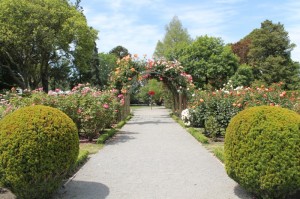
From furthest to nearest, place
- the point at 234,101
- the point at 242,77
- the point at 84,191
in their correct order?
the point at 242,77
the point at 234,101
the point at 84,191

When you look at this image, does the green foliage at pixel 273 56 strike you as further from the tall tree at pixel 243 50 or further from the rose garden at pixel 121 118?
the rose garden at pixel 121 118

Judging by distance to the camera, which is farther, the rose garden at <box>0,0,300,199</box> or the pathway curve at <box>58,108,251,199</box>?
the pathway curve at <box>58,108,251,199</box>

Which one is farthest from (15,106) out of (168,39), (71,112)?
Answer: (168,39)

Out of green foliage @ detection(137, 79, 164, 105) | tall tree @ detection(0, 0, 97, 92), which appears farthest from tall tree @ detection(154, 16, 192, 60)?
tall tree @ detection(0, 0, 97, 92)

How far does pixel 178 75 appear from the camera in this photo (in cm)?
2242

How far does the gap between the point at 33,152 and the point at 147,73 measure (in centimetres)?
1740

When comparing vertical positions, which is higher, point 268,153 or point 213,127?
point 268,153

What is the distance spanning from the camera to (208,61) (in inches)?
1240

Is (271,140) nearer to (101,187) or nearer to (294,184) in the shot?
(294,184)

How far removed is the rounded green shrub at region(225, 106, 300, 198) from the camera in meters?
4.83

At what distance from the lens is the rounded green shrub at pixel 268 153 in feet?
15.8

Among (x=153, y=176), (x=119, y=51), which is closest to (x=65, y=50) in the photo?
(x=153, y=176)

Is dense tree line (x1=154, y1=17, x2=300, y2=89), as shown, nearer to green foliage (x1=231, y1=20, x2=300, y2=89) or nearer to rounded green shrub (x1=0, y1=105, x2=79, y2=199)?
green foliage (x1=231, y1=20, x2=300, y2=89)

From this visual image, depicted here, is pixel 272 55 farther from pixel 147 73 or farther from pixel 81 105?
pixel 81 105
